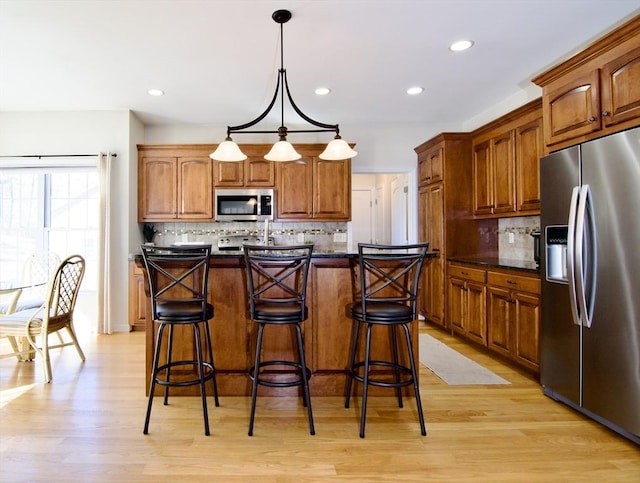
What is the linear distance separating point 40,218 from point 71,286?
2.11 metres

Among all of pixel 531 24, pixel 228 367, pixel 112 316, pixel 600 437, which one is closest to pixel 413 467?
pixel 600 437

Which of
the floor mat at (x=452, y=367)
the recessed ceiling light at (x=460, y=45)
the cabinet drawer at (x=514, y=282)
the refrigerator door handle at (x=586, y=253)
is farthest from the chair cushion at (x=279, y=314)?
the recessed ceiling light at (x=460, y=45)

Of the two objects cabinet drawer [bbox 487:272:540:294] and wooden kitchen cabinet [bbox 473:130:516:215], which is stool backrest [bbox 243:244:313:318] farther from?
wooden kitchen cabinet [bbox 473:130:516:215]

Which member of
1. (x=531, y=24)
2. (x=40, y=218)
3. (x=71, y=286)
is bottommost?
(x=71, y=286)

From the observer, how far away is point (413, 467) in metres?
1.71

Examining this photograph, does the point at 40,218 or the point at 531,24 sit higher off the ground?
the point at 531,24

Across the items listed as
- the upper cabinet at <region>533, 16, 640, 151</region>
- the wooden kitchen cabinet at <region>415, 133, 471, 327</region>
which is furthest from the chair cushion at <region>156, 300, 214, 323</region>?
the wooden kitchen cabinet at <region>415, 133, 471, 327</region>

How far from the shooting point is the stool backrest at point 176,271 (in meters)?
2.05

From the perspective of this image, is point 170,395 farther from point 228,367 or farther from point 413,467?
point 413,467

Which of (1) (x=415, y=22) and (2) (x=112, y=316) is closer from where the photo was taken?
(1) (x=415, y=22)

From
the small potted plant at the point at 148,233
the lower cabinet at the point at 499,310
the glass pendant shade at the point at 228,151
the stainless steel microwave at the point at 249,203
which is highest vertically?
the glass pendant shade at the point at 228,151

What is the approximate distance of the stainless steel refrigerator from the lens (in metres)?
1.83

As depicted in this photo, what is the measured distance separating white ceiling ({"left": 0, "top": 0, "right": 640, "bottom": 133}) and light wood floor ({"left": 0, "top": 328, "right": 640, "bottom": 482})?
273 centimetres

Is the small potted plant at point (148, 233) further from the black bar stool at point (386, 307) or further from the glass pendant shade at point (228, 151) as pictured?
the black bar stool at point (386, 307)
